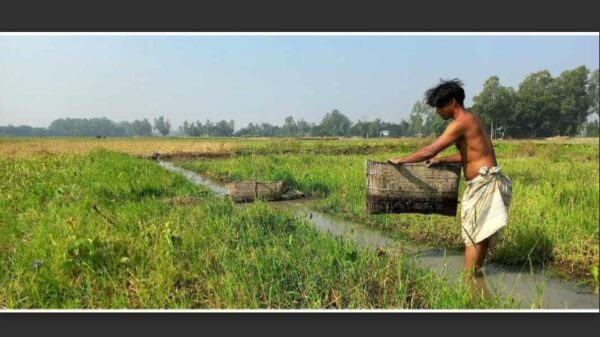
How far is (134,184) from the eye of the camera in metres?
8.54

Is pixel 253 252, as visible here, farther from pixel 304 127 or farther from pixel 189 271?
pixel 304 127

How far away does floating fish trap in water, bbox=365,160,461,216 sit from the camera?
3908mm

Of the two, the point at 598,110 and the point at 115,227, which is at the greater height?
the point at 598,110

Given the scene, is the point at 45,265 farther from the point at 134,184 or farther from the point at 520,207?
the point at 134,184

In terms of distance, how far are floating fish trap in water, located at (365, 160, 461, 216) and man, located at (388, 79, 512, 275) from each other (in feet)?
0.47

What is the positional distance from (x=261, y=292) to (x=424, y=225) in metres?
2.93

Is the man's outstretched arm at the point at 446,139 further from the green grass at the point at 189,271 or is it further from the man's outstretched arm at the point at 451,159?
the green grass at the point at 189,271

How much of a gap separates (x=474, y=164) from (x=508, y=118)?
2.79 feet

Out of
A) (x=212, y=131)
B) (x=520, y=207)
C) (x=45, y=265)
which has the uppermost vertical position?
(x=212, y=131)

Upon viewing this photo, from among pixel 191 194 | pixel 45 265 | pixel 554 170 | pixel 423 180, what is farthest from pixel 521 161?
pixel 191 194

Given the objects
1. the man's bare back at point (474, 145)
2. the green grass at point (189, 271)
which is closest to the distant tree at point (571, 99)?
the man's bare back at point (474, 145)

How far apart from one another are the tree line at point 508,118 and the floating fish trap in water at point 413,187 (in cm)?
62

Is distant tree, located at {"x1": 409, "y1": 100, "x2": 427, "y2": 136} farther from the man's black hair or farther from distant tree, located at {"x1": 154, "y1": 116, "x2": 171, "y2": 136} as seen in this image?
distant tree, located at {"x1": 154, "y1": 116, "x2": 171, "y2": 136}

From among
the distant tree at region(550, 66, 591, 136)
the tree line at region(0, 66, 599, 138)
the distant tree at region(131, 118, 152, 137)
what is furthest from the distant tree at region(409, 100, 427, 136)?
the distant tree at region(131, 118, 152, 137)
